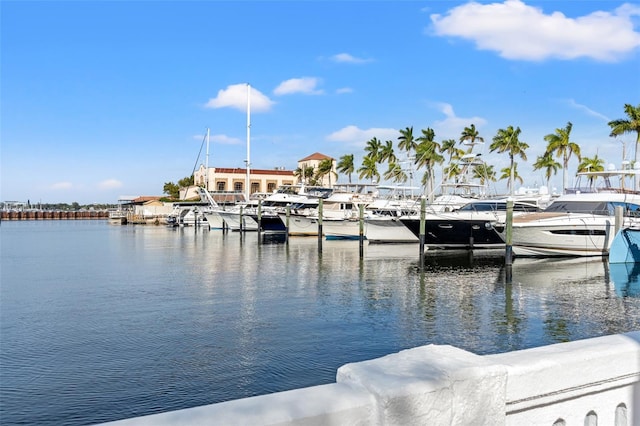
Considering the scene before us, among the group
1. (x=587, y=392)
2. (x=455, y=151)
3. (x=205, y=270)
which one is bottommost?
(x=205, y=270)

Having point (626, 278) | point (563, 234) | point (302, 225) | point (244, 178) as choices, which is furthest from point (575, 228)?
point (244, 178)

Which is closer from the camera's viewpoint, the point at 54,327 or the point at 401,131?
the point at 54,327

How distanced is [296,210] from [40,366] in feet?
156

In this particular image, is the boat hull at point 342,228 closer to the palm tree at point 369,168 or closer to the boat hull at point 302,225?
the boat hull at point 302,225

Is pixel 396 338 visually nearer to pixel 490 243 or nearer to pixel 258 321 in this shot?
pixel 258 321

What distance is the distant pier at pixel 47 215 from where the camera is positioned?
151625 mm

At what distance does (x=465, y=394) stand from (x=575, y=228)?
106 feet

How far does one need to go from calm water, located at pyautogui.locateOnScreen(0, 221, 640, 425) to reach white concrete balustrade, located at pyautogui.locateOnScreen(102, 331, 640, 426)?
6.99 metres

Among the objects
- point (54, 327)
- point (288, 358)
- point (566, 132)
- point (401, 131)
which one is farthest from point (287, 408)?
point (401, 131)

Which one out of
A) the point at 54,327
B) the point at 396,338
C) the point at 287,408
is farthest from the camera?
the point at 54,327

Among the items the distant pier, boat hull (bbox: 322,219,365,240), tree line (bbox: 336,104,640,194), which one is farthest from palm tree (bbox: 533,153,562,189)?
the distant pier

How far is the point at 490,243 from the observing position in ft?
131

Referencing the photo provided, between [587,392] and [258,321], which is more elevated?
[587,392]

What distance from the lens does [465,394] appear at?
292 centimetres
